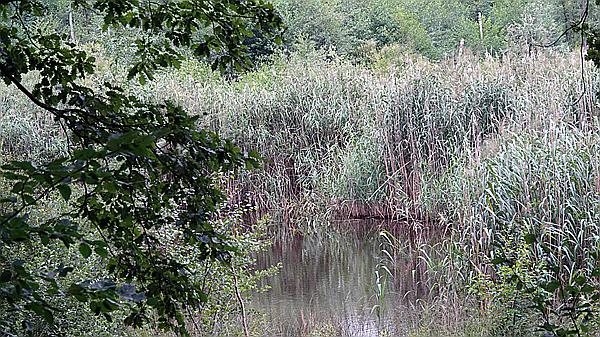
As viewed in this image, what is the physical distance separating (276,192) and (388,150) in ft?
4.59

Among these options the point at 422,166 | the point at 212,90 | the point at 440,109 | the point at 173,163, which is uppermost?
the point at 212,90

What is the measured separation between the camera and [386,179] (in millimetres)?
8023

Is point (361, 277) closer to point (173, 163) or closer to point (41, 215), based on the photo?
point (41, 215)

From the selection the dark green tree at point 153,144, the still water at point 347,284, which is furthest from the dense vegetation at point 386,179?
the still water at point 347,284

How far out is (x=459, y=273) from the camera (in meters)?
4.92

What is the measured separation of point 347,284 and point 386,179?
2079 mm

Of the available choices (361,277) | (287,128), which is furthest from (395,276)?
(287,128)

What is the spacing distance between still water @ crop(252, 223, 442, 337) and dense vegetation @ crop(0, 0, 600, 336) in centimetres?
14

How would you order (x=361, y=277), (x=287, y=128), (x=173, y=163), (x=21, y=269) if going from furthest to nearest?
1. (x=287, y=128)
2. (x=361, y=277)
3. (x=173, y=163)
4. (x=21, y=269)

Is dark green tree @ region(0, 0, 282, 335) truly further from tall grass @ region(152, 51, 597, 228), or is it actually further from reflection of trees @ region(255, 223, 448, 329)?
tall grass @ region(152, 51, 597, 228)

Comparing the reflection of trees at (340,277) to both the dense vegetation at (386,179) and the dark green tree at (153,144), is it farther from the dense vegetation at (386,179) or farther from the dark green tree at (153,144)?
the dark green tree at (153,144)

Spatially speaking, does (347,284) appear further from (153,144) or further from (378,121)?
(153,144)

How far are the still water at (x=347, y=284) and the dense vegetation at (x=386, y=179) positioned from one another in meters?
0.14

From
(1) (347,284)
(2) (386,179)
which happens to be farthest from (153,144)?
(2) (386,179)
